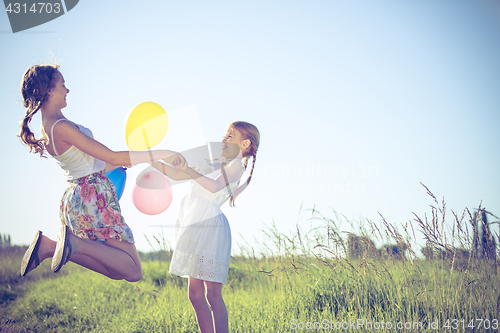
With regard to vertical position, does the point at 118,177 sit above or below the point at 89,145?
below

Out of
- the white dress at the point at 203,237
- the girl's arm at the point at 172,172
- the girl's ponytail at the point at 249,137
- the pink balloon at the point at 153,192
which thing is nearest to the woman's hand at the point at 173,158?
the girl's arm at the point at 172,172

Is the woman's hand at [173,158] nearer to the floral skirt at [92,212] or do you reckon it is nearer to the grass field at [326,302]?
the floral skirt at [92,212]

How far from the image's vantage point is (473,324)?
8.56 feet

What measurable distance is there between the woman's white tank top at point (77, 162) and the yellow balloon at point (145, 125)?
0.59 meters

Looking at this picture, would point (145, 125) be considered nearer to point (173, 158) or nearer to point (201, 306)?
point (173, 158)

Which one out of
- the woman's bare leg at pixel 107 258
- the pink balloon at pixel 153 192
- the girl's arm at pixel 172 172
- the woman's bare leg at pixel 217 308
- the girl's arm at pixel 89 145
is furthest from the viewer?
the pink balloon at pixel 153 192

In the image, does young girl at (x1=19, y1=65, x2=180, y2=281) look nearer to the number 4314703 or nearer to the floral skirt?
the floral skirt

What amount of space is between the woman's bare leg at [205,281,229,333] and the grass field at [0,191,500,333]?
543mm

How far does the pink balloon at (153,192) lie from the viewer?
3.41 m

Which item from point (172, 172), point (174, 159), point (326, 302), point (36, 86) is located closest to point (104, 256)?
point (174, 159)

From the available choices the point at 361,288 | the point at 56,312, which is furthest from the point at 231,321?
the point at 56,312

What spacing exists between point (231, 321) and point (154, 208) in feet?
4.17

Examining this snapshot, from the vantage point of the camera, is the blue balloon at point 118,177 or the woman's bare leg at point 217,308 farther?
the blue balloon at point 118,177

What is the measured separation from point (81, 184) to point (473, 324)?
2.97 meters
